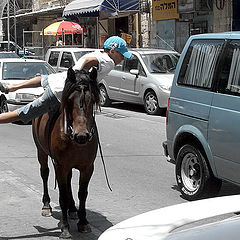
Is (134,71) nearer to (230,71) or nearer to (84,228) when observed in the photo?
(230,71)

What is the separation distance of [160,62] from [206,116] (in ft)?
34.1

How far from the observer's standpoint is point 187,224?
293cm

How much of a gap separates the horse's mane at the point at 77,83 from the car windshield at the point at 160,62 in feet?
36.8

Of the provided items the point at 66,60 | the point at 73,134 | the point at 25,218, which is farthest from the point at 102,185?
the point at 66,60

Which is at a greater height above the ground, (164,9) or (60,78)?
(164,9)

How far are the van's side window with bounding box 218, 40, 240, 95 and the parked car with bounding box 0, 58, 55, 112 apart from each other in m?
8.36

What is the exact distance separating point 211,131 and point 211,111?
0.24 meters

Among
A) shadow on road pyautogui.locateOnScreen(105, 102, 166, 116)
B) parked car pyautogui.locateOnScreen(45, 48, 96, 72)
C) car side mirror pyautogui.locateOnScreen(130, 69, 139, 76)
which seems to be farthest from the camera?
parked car pyautogui.locateOnScreen(45, 48, 96, 72)

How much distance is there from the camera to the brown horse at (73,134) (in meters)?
5.05

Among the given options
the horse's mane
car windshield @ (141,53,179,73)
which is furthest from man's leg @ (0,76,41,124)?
car windshield @ (141,53,179,73)

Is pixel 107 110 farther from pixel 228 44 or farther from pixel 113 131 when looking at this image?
pixel 228 44

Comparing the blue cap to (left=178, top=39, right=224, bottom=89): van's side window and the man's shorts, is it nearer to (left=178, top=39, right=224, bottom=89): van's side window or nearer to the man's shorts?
the man's shorts

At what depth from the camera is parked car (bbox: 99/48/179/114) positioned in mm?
15703

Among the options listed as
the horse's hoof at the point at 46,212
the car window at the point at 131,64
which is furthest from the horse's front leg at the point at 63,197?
the car window at the point at 131,64
